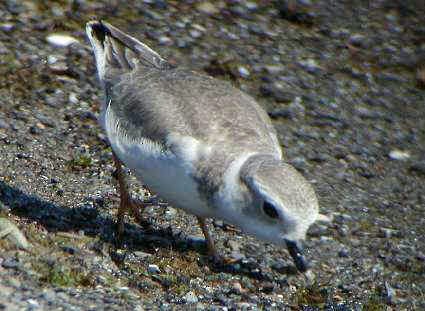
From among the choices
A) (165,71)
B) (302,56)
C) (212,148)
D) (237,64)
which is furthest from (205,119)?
(302,56)

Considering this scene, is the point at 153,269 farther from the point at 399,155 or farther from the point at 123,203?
the point at 399,155

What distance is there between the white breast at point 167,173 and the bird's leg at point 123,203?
573 mm

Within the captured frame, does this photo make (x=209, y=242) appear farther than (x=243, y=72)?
No

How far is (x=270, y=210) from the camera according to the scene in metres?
6.09

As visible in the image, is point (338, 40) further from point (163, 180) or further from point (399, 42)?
point (163, 180)

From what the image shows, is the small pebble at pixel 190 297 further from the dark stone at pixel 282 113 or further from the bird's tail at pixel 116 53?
the dark stone at pixel 282 113

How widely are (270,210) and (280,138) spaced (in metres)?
2.86

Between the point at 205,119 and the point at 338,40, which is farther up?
the point at 205,119

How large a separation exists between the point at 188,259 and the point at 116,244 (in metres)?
0.56

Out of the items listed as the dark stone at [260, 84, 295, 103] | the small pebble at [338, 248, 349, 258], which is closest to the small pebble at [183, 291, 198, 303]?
the small pebble at [338, 248, 349, 258]

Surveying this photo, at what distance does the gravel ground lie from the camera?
21.3ft

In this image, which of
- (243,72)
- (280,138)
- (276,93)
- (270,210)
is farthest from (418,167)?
(270,210)

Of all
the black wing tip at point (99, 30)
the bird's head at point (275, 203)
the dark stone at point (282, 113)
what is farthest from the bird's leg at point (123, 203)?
the dark stone at point (282, 113)

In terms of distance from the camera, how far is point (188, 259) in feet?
23.0
